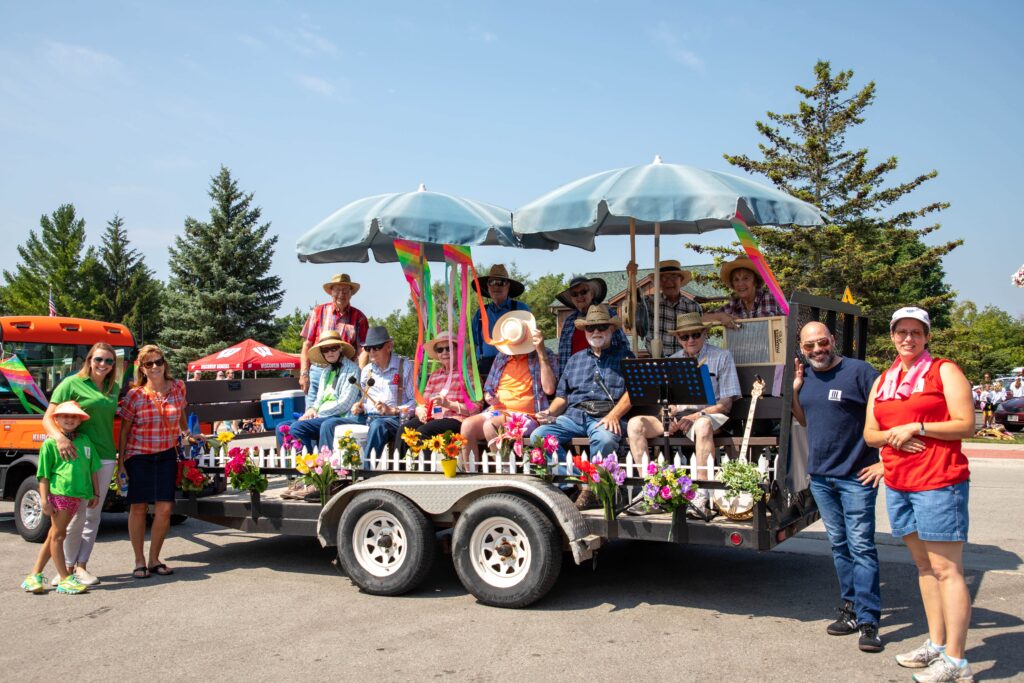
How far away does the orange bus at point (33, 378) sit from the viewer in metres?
8.58

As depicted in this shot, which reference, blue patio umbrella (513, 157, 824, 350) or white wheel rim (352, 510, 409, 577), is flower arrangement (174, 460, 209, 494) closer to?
white wheel rim (352, 510, 409, 577)

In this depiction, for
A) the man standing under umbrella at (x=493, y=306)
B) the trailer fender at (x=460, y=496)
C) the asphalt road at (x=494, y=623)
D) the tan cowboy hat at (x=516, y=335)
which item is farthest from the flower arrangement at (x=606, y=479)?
the man standing under umbrella at (x=493, y=306)

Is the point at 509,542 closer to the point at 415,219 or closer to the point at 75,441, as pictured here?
the point at 415,219

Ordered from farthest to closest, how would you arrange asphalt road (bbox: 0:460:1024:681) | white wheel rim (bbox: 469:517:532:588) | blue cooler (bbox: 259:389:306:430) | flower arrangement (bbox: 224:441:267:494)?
blue cooler (bbox: 259:389:306:430) < flower arrangement (bbox: 224:441:267:494) < white wheel rim (bbox: 469:517:532:588) < asphalt road (bbox: 0:460:1024:681)

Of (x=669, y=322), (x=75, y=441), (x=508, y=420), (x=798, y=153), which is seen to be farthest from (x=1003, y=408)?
(x=75, y=441)

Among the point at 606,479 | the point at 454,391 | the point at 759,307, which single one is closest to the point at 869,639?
the point at 606,479

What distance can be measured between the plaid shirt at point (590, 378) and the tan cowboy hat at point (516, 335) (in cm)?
42

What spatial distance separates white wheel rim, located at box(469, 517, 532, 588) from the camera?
5758mm

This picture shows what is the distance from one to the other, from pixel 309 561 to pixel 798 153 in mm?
24087

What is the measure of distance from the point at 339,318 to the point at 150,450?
95.0 inches

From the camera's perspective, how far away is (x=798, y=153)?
2753cm

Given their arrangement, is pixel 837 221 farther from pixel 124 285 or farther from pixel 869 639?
pixel 124 285

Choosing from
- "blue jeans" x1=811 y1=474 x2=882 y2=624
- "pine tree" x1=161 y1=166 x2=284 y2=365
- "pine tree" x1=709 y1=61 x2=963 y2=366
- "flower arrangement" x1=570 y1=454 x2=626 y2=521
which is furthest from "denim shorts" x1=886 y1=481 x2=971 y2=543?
"pine tree" x1=161 y1=166 x2=284 y2=365

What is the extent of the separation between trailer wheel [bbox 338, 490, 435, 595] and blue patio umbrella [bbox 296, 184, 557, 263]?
2105mm
